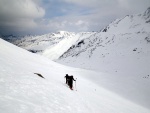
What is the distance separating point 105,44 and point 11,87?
102700 mm

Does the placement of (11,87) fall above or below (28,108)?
above

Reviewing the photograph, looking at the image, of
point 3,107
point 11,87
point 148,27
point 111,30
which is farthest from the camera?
point 111,30

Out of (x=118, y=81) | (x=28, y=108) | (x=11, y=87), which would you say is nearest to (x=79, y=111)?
(x=28, y=108)

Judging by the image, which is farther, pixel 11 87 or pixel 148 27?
pixel 148 27

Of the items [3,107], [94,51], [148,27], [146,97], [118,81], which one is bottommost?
[146,97]

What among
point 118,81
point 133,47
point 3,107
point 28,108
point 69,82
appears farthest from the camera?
point 133,47

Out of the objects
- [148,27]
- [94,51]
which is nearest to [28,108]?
[94,51]

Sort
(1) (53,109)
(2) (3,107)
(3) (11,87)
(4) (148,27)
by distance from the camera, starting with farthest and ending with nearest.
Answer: (4) (148,27), (3) (11,87), (1) (53,109), (2) (3,107)

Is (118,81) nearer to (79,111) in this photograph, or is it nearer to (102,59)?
(79,111)

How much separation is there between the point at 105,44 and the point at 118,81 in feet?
234

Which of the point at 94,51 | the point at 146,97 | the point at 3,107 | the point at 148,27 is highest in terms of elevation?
the point at 148,27

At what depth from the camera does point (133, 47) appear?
84.2m

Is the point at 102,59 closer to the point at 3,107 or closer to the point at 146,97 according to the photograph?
the point at 146,97

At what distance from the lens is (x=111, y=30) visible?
443ft
